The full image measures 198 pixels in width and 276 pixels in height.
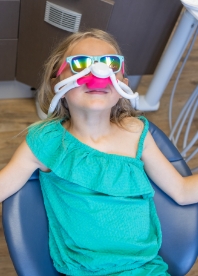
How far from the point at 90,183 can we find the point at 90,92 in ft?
0.80

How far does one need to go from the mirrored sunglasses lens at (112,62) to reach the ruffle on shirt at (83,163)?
218mm

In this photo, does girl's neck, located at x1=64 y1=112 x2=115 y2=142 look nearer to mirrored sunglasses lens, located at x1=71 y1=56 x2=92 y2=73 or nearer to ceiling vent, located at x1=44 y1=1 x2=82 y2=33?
mirrored sunglasses lens, located at x1=71 y1=56 x2=92 y2=73

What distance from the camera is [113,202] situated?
1005 millimetres

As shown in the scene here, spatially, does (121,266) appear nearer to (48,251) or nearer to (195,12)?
(48,251)

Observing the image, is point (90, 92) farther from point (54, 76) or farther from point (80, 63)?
point (54, 76)

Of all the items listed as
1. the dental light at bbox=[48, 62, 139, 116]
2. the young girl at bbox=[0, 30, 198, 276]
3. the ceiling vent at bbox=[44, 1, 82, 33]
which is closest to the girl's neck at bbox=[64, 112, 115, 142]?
the young girl at bbox=[0, 30, 198, 276]

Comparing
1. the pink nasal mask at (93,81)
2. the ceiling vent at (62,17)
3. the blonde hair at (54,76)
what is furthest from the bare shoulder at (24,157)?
the ceiling vent at (62,17)

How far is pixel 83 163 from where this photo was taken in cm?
99

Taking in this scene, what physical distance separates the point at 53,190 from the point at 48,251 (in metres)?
0.16

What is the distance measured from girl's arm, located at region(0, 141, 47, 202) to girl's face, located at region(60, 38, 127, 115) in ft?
0.55

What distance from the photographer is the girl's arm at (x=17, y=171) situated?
96cm

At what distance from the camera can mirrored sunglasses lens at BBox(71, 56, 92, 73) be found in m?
0.88

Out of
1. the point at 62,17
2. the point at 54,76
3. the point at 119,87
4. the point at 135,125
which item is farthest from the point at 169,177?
the point at 62,17

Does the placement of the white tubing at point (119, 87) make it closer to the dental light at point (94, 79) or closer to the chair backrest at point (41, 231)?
the dental light at point (94, 79)
